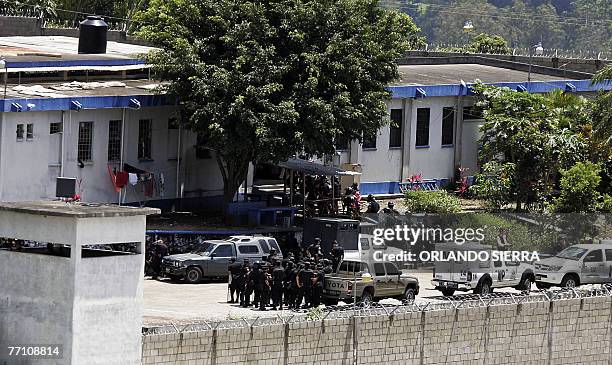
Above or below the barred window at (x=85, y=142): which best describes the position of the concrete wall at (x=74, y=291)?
below

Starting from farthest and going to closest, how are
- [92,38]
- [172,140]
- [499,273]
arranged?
[92,38] < [172,140] < [499,273]

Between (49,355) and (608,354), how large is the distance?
19.4m

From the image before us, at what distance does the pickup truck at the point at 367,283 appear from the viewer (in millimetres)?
44312

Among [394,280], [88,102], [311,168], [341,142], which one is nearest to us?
[394,280]

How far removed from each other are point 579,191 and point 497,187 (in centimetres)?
314

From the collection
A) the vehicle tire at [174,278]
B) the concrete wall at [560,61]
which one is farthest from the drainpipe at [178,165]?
the concrete wall at [560,61]

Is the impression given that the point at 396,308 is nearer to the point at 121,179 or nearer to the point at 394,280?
the point at 394,280

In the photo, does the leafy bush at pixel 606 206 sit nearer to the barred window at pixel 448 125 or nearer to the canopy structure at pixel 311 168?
the barred window at pixel 448 125

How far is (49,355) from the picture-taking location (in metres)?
33.0

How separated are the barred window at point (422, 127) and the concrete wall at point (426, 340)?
16.3 m

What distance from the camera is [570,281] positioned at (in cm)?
4966

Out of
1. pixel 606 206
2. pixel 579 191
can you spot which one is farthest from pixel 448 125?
pixel 606 206

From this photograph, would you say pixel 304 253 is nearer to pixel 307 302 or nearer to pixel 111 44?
pixel 307 302

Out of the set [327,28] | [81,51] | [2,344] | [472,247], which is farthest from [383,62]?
[2,344]
